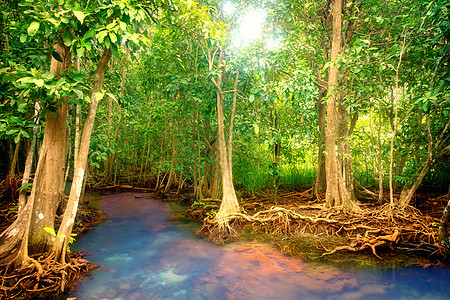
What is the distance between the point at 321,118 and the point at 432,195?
358 centimetres

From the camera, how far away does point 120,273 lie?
4445mm

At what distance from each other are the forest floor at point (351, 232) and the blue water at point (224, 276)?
1.12 ft

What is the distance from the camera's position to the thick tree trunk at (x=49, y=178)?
12.4ft

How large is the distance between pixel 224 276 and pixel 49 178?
3.08 meters

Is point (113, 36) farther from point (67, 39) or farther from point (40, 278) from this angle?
point (40, 278)

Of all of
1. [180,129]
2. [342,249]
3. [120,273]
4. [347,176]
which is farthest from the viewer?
[180,129]

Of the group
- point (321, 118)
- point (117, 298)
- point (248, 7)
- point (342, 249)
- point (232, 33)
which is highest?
point (248, 7)

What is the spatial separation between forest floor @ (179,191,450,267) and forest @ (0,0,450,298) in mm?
38

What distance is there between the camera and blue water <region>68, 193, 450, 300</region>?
379cm

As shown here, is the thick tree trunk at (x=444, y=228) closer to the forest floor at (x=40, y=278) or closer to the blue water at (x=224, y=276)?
the blue water at (x=224, y=276)

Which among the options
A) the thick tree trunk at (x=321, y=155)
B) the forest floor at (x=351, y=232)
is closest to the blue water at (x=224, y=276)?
the forest floor at (x=351, y=232)

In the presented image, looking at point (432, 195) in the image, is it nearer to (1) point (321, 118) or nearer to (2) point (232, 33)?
(1) point (321, 118)

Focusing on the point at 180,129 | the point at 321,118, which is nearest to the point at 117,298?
the point at 180,129

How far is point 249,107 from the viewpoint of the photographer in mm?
7543
